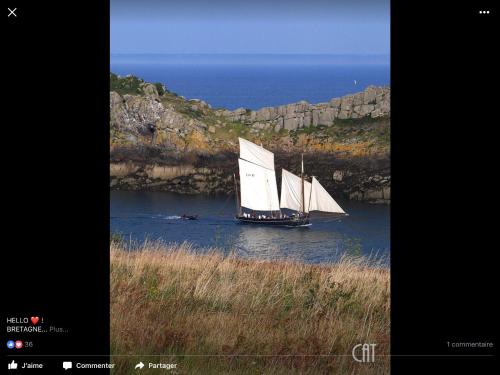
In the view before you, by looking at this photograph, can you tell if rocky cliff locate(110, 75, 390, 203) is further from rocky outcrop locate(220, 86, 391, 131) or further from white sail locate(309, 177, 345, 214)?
white sail locate(309, 177, 345, 214)

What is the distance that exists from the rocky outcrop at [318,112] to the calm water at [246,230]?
1.74m

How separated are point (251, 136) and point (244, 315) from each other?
7.45 metres

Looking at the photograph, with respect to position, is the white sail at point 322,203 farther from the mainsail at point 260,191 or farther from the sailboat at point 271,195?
the mainsail at point 260,191

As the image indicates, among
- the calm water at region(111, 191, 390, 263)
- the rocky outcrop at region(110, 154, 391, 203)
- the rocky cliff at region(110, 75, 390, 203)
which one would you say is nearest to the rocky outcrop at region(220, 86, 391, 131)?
the rocky cliff at region(110, 75, 390, 203)

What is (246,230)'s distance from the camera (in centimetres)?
1916

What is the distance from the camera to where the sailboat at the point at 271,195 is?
16984 millimetres

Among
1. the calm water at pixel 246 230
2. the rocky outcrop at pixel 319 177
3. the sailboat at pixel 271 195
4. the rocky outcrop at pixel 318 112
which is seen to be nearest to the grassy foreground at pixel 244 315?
the calm water at pixel 246 230

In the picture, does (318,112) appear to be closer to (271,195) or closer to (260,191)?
(271,195)

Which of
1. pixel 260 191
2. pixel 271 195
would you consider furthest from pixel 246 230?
pixel 260 191
